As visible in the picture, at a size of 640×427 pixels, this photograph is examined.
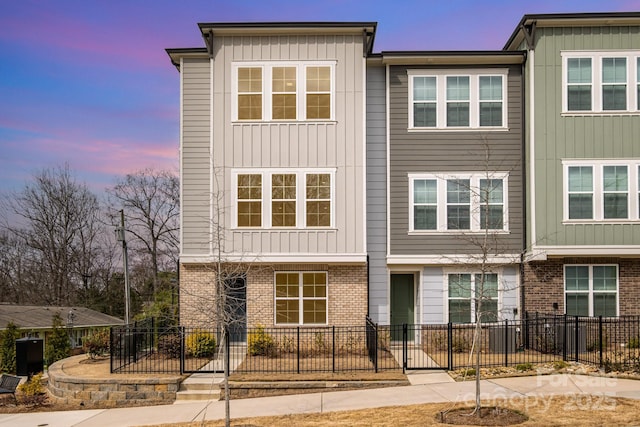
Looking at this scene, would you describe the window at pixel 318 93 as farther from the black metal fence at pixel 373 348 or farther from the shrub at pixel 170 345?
the shrub at pixel 170 345

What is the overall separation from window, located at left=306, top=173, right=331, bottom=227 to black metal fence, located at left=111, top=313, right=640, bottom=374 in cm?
328

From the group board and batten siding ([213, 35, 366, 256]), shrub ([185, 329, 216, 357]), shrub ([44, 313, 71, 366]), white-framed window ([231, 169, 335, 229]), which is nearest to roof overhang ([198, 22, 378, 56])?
board and batten siding ([213, 35, 366, 256])

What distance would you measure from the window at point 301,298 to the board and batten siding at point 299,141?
38.9 inches

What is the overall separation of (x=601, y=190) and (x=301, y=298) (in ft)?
32.0

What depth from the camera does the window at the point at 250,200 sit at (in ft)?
67.9

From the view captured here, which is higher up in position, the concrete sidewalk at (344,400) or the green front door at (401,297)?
the green front door at (401,297)

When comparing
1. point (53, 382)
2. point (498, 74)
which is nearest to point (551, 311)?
point (498, 74)

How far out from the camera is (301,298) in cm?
2089

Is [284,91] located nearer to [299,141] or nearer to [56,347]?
[299,141]

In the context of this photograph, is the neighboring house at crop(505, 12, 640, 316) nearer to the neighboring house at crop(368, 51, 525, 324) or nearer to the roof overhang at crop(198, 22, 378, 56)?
the neighboring house at crop(368, 51, 525, 324)

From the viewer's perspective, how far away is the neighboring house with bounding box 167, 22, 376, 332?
20.6m

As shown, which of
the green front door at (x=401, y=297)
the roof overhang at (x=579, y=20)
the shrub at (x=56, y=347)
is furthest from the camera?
the shrub at (x=56, y=347)

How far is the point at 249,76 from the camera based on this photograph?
68.6 ft

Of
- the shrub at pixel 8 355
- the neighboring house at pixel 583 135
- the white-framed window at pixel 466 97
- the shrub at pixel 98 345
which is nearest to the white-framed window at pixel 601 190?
the neighboring house at pixel 583 135
